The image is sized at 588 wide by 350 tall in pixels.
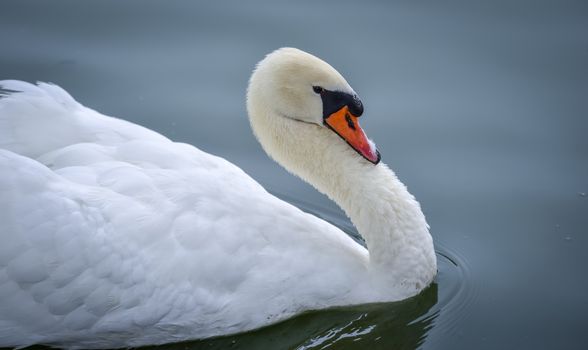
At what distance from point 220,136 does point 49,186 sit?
296 centimetres

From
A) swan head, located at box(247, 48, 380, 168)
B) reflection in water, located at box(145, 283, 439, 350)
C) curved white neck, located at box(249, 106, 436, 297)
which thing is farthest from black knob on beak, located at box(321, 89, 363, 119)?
reflection in water, located at box(145, 283, 439, 350)

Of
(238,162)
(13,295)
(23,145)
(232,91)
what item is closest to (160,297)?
(13,295)

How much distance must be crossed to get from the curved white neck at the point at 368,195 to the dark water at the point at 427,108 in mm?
276

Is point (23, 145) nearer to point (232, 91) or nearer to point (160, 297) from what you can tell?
point (160, 297)

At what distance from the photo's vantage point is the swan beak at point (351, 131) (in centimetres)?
680

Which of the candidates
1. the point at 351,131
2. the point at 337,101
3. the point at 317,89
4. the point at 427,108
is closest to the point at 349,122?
the point at 351,131

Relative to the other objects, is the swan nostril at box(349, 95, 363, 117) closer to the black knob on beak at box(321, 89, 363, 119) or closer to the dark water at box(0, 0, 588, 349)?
the black knob on beak at box(321, 89, 363, 119)

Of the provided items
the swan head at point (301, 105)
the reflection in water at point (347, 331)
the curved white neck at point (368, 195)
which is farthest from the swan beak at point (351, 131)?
the reflection in water at point (347, 331)

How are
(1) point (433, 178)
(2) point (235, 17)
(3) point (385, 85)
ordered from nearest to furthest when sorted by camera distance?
1. (1) point (433, 178)
2. (3) point (385, 85)
3. (2) point (235, 17)

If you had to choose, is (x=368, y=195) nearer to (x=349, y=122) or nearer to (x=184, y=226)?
(x=349, y=122)

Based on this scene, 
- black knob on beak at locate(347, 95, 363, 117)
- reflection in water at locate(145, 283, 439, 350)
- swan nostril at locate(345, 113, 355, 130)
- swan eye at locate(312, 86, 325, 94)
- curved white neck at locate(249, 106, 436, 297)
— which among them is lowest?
reflection in water at locate(145, 283, 439, 350)

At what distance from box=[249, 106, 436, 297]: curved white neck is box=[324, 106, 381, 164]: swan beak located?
14cm

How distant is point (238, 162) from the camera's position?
8.77 m

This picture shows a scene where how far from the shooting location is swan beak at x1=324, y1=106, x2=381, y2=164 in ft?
22.3
